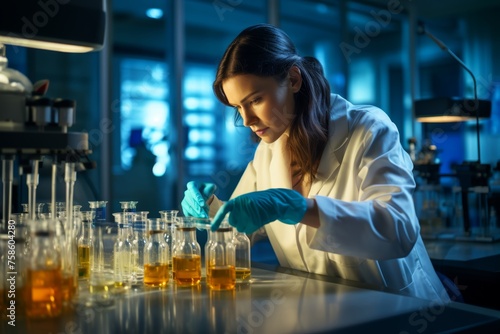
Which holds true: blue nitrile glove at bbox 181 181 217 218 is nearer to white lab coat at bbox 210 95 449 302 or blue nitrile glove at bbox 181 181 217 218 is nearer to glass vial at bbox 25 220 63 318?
white lab coat at bbox 210 95 449 302

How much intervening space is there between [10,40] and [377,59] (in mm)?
6560

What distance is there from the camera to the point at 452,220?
11.6 ft

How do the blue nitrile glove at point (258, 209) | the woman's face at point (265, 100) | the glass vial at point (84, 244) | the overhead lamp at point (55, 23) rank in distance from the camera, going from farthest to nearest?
the woman's face at point (265, 100), the glass vial at point (84, 244), the blue nitrile glove at point (258, 209), the overhead lamp at point (55, 23)

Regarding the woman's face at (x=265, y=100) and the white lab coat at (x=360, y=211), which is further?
the woman's face at (x=265, y=100)

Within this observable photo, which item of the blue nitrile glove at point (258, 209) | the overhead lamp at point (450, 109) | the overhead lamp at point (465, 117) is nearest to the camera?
the blue nitrile glove at point (258, 209)

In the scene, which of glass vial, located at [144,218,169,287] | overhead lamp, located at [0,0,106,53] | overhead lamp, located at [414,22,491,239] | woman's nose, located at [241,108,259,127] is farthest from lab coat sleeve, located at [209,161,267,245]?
overhead lamp, located at [414,22,491,239]

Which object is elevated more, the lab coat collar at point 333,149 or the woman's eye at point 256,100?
A: the woman's eye at point 256,100

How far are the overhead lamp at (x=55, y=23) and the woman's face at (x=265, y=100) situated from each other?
0.49 m

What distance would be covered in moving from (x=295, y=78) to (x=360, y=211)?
23.7 inches

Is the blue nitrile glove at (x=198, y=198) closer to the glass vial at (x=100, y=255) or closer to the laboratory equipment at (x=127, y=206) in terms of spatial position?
the laboratory equipment at (x=127, y=206)

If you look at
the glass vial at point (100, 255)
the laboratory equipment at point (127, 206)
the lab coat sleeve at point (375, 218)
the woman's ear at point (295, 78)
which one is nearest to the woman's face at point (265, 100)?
the woman's ear at point (295, 78)

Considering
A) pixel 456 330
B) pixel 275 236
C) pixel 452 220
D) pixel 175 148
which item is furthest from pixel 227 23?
pixel 456 330

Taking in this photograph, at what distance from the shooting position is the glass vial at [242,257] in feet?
5.04

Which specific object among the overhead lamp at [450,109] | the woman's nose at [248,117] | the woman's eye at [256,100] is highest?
the overhead lamp at [450,109]
